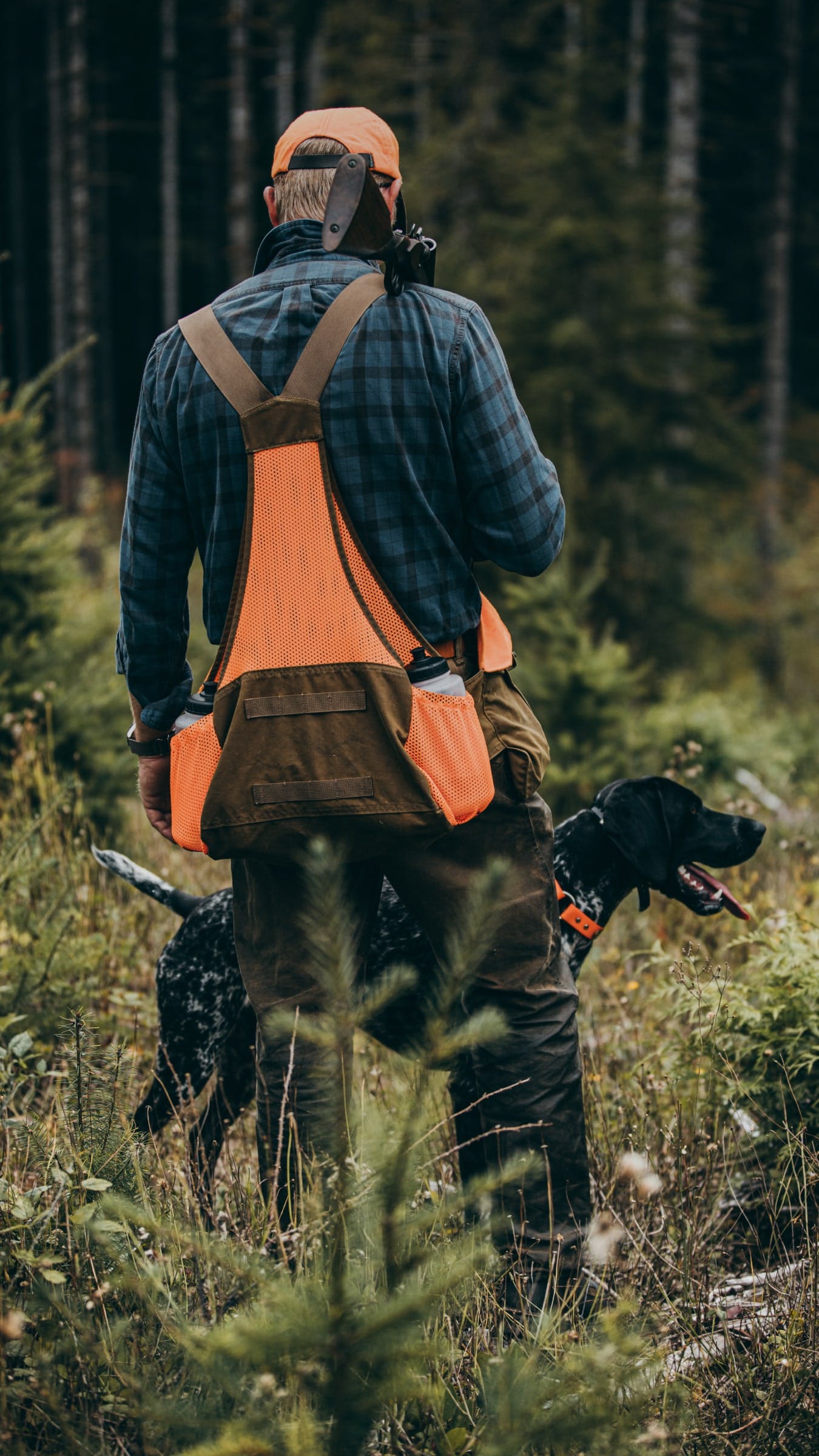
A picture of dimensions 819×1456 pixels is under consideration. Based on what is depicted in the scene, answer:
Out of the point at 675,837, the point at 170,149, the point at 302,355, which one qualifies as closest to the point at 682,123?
the point at 675,837

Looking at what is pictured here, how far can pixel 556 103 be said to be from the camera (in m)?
10.3

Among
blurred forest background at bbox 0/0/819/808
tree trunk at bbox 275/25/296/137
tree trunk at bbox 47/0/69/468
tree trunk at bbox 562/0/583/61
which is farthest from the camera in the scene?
tree trunk at bbox 47/0/69/468

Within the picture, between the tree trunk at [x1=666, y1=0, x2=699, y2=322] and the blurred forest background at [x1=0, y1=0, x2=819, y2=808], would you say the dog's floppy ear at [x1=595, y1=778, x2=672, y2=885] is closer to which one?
the blurred forest background at [x1=0, y1=0, x2=819, y2=808]

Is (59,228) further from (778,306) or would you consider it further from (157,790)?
(157,790)

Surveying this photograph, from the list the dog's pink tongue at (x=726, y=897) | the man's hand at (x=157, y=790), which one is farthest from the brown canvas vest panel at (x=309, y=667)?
the dog's pink tongue at (x=726, y=897)

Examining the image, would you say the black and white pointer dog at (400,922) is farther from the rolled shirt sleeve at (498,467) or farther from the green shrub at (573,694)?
the green shrub at (573,694)

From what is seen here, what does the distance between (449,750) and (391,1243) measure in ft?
3.18

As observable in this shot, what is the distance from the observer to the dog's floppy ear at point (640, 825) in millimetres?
2801

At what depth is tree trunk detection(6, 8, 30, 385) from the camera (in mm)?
27969

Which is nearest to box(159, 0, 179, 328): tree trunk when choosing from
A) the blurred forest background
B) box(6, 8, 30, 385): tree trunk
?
the blurred forest background

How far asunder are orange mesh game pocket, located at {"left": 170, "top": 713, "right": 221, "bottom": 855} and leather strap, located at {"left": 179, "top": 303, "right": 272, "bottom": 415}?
1.88 ft

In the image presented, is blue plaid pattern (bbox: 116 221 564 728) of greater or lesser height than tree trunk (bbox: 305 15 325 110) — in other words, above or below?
below

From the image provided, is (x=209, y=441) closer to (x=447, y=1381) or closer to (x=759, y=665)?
(x=447, y=1381)

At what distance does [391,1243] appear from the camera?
1115 millimetres
